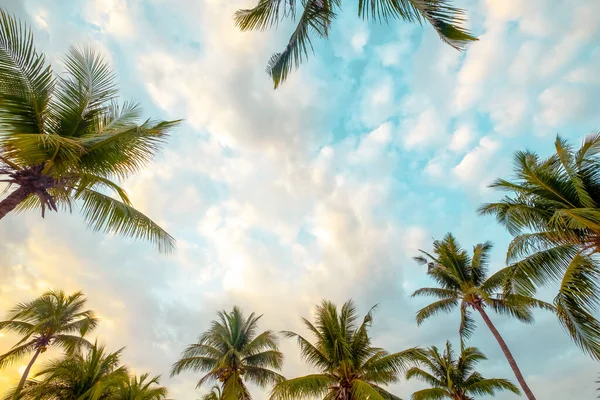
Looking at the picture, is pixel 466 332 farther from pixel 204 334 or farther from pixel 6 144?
pixel 6 144

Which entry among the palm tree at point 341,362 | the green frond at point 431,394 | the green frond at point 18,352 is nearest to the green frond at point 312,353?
the palm tree at point 341,362

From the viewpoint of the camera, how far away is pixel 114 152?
721 cm

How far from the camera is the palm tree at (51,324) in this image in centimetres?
2011

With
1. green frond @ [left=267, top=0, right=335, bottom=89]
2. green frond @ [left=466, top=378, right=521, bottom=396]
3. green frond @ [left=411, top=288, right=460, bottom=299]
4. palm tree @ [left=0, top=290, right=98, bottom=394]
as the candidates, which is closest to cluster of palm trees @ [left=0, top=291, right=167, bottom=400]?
palm tree @ [left=0, top=290, right=98, bottom=394]

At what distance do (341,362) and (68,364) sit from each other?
40.9 feet

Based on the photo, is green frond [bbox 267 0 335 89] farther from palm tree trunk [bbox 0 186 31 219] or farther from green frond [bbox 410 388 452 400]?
green frond [bbox 410 388 452 400]

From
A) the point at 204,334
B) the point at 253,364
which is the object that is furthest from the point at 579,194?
the point at 204,334

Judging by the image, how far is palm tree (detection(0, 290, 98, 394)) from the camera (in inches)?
792

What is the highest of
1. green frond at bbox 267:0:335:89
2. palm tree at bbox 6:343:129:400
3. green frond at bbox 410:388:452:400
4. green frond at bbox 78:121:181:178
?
green frond at bbox 267:0:335:89

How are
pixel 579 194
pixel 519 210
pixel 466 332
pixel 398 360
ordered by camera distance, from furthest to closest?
1. pixel 466 332
2. pixel 398 360
3. pixel 519 210
4. pixel 579 194

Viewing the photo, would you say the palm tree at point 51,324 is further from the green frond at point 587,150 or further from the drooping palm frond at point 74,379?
the green frond at point 587,150

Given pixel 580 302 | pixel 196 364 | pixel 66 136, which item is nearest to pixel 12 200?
pixel 66 136

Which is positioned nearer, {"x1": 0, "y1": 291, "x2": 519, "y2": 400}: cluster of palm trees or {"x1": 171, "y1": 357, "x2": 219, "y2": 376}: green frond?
{"x1": 0, "y1": 291, "x2": 519, "y2": 400}: cluster of palm trees

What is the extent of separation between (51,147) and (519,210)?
13.2m
